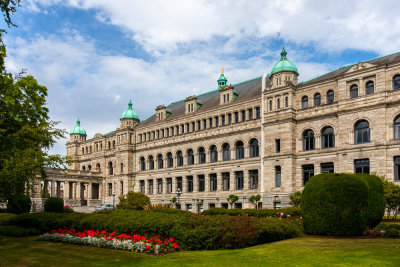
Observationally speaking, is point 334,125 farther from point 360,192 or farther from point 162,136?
point 162,136

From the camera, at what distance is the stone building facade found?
41500 millimetres

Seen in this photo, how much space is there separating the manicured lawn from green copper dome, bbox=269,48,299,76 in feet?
112

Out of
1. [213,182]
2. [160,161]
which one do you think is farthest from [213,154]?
[160,161]

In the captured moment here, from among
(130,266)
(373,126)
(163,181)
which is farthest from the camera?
(163,181)

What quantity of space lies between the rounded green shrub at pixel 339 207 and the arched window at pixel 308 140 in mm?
25452

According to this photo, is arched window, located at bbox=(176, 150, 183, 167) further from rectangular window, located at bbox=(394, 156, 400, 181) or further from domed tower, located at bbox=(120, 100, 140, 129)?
rectangular window, located at bbox=(394, 156, 400, 181)

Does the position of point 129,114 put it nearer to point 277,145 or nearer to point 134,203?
point 134,203

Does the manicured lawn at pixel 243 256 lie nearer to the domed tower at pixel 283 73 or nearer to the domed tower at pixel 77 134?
the domed tower at pixel 283 73

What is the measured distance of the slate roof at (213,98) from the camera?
56453 mm

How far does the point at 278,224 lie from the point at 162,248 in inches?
268

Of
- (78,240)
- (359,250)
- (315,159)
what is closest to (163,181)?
(315,159)

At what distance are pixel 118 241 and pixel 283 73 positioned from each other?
36.9 meters

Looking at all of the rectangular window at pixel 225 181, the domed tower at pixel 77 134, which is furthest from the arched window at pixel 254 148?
the domed tower at pixel 77 134

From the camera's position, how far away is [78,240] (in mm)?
20422
